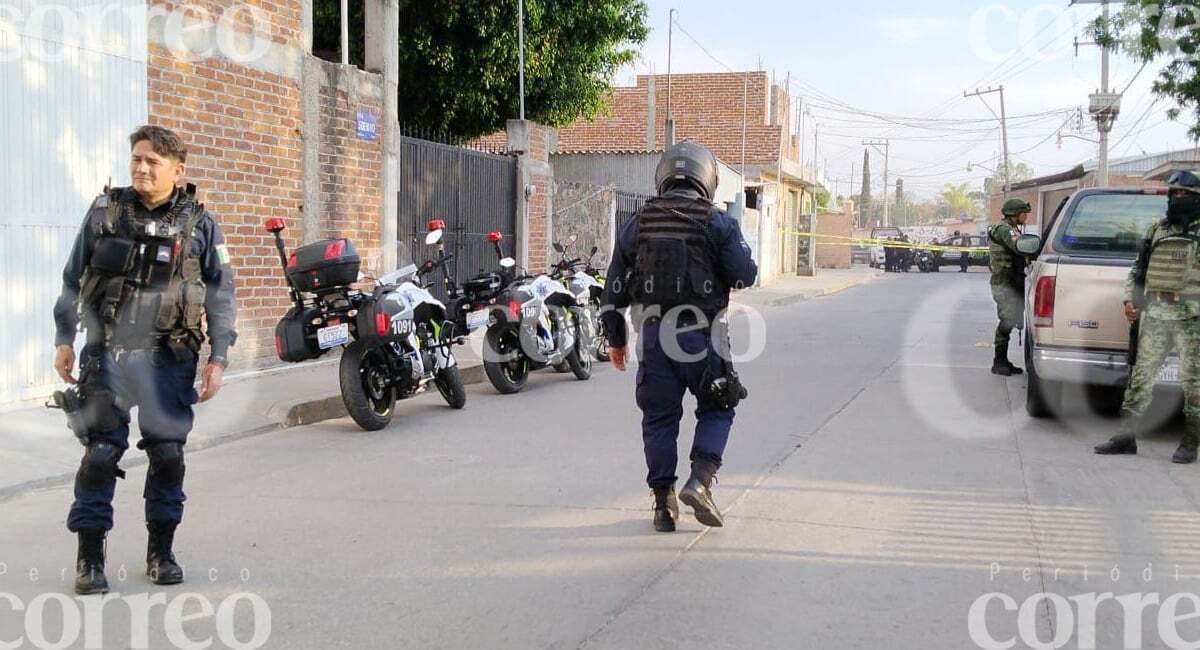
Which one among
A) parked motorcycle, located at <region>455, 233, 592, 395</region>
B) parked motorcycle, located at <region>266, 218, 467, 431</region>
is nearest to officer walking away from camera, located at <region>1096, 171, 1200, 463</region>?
parked motorcycle, located at <region>455, 233, 592, 395</region>

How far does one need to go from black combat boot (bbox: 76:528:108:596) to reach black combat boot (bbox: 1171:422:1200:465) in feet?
19.9

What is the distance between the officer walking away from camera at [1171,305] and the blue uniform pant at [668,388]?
3371 mm

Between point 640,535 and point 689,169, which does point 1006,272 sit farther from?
point 640,535

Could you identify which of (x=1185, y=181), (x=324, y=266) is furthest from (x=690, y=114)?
(x=1185, y=181)

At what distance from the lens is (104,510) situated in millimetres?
4266

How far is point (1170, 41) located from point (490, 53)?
30.8 ft

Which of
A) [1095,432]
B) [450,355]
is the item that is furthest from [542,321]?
[1095,432]

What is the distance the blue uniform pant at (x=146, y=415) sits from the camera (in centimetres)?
424

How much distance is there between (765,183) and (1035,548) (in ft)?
95.2

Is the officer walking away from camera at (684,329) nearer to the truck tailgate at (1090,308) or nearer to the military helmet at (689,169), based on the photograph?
the military helmet at (689,169)

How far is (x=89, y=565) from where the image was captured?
427 centimetres

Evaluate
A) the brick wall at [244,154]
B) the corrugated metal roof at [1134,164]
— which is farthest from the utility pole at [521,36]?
the corrugated metal roof at [1134,164]

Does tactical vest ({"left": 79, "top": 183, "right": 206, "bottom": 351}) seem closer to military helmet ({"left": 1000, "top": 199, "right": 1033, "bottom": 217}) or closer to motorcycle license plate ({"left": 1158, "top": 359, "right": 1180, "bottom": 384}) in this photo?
motorcycle license plate ({"left": 1158, "top": 359, "right": 1180, "bottom": 384})

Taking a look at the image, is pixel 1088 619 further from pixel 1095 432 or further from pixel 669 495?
pixel 1095 432
